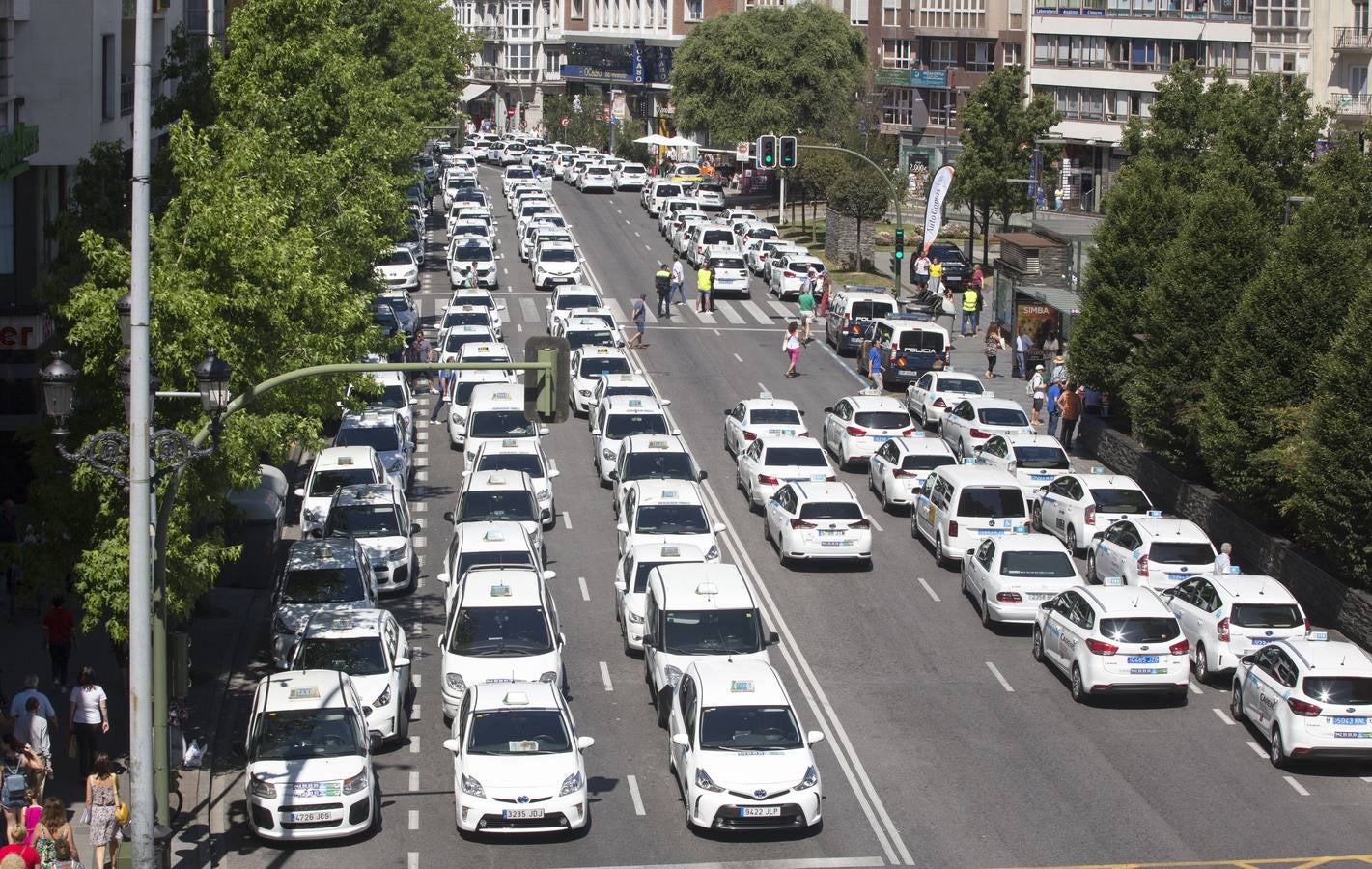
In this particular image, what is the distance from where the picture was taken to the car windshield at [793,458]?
37031mm

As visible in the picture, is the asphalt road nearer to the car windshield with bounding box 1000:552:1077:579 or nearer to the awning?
the car windshield with bounding box 1000:552:1077:579

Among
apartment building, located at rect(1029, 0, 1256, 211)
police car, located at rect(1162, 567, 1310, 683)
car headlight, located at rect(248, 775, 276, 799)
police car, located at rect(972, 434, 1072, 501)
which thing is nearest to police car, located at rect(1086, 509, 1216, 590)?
police car, located at rect(1162, 567, 1310, 683)

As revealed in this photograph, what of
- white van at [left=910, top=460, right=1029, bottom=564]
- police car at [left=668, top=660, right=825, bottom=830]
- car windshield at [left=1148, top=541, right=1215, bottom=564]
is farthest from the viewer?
white van at [left=910, top=460, right=1029, bottom=564]

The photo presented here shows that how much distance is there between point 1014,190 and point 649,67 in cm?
7562

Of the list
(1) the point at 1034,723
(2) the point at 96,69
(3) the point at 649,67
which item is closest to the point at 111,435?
(1) the point at 1034,723

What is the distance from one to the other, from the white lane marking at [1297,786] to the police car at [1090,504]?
977cm

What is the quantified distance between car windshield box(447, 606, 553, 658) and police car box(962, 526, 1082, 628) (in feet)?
26.7

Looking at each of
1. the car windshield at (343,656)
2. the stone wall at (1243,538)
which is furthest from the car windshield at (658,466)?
the car windshield at (343,656)

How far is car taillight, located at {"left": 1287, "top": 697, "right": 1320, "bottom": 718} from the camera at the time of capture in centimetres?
2420

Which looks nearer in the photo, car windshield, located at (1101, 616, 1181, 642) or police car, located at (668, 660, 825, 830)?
police car, located at (668, 660, 825, 830)

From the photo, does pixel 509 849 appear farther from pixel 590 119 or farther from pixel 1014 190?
pixel 590 119

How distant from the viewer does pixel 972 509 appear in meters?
33.7

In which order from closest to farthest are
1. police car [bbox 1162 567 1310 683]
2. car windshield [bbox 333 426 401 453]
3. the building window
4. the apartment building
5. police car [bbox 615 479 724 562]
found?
police car [bbox 1162 567 1310 683] < police car [bbox 615 479 724 562] < car windshield [bbox 333 426 401 453] < the apartment building < the building window

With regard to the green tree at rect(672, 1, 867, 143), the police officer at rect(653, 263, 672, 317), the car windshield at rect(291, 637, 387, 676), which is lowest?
the car windshield at rect(291, 637, 387, 676)
